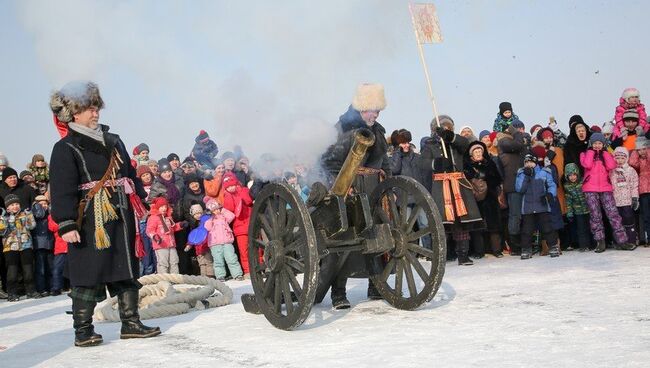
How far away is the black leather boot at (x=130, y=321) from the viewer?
5723 millimetres

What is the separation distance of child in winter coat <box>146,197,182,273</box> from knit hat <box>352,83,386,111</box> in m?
5.67

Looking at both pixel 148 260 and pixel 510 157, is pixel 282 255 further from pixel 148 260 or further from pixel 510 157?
pixel 148 260

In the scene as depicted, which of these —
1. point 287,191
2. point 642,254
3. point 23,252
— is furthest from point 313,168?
point 23,252

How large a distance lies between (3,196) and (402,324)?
8.19 metres

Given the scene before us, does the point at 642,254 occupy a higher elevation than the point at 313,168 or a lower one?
lower

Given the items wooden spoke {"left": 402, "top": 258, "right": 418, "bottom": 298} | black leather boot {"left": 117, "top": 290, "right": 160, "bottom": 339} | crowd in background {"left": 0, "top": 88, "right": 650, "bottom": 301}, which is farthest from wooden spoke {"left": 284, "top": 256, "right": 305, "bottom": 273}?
crowd in background {"left": 0, "top": 88, "right": 650, "bottom": 301}

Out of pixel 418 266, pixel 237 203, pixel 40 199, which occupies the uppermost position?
pixel 40 199

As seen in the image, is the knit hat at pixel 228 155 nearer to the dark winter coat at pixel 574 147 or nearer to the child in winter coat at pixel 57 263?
the child in winter coat at pixel 57 263

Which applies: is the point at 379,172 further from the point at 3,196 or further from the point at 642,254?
the point at 3,196

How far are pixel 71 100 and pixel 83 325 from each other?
68.8 inches

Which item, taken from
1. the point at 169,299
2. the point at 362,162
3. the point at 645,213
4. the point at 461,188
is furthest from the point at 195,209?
the point at 645,213

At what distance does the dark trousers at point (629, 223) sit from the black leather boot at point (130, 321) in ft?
23.0

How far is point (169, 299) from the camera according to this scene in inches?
280

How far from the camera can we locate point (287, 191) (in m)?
5.45
